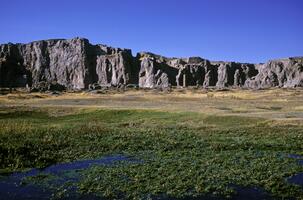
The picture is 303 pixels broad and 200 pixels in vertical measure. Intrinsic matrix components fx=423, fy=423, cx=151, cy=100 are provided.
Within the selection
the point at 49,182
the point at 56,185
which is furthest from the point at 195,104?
the point at 56,185

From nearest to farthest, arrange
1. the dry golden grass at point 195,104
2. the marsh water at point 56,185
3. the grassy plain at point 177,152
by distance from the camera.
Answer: the marsh water at point 56,185
the grassy plain at point 177,152
the dry golden grass at point 195,104

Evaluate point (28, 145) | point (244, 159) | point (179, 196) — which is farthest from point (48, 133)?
point (179, 196)

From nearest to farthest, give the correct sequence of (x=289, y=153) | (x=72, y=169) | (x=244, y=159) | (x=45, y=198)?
(x=45, y=198) → (x=72, y=169) → (x=244, y=159) → (x=289, y=153)

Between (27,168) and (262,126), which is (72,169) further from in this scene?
(262,126)

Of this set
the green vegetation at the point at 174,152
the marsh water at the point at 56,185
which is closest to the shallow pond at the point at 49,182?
the marsh water at the point at 56,185

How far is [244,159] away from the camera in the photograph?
2817cm

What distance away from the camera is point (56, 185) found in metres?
22.4

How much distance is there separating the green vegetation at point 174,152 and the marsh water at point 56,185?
58 cm

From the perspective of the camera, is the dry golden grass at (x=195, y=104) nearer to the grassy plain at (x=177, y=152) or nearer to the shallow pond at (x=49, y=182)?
the grassy plain at (x=177, y=152)

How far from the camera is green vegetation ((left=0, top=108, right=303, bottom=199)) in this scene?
21766 millimetres

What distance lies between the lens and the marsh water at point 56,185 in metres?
20.3

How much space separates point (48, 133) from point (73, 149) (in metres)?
7.31

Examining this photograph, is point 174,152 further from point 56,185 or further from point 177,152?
point 56,185

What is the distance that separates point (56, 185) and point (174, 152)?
11.0m
